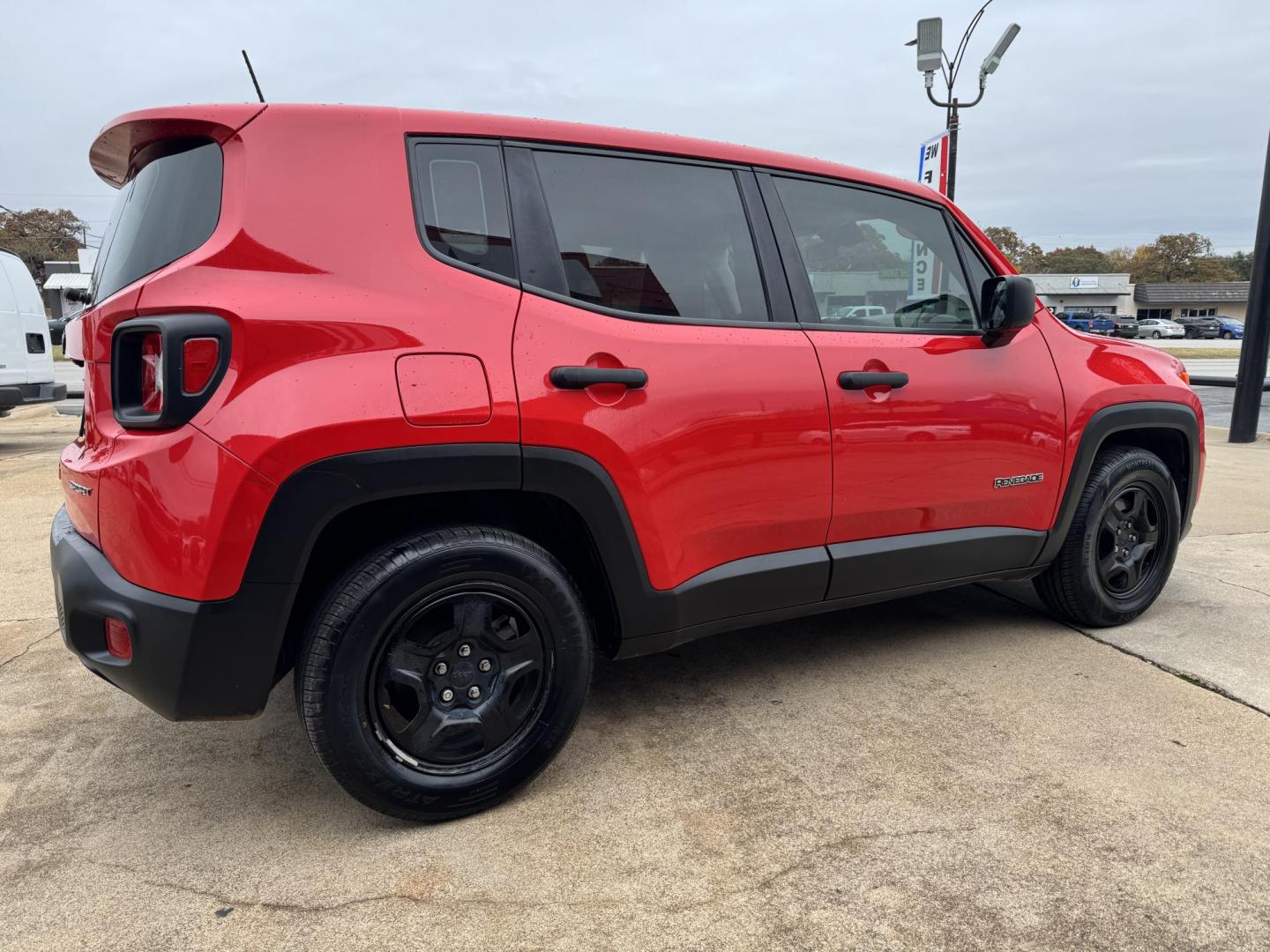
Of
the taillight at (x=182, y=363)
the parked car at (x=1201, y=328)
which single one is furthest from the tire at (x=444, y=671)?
the parked car at (x=1201, y=328)

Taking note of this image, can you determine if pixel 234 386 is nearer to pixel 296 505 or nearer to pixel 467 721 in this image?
pixel 296 505

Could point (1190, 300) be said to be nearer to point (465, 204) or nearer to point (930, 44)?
point (930, 44)

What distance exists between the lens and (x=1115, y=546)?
3.54 m

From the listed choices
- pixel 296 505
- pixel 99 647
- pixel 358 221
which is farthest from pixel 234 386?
pixel 99 647

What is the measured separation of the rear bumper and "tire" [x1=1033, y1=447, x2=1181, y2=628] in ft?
29.6

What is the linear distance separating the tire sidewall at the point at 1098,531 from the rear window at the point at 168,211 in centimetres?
319

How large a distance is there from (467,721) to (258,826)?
0.61 meters

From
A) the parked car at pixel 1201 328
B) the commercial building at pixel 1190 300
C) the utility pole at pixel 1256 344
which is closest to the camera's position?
the utility pole at pixel 1256 344

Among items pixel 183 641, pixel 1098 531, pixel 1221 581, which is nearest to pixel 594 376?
pixel 183 641

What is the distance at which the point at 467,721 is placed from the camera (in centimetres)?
220

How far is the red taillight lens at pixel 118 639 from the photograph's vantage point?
197cm

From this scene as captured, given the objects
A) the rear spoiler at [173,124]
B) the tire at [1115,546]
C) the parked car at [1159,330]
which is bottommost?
the tire at [1115,546]

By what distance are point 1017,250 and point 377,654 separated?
10180 centimetres

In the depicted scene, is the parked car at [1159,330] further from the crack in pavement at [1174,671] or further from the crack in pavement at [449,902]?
the crack in pavement at [449,902]
